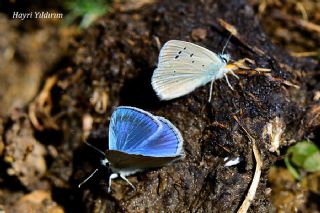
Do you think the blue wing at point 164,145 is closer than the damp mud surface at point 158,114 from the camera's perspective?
Yes

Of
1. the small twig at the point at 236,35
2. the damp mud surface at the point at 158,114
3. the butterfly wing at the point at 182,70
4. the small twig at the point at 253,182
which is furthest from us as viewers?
the small twig at the point at 236,35

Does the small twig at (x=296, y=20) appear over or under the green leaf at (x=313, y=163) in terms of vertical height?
over

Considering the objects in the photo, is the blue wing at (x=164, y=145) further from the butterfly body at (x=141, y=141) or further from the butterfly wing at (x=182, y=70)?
the butterfly wing at (x=182, y=70)

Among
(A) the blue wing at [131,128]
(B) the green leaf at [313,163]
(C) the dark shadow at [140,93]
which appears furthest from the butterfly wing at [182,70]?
(B) the green leaf at [313,163]

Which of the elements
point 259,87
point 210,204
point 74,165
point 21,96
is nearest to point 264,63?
point 259,87

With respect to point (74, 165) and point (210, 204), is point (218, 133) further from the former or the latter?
point (74, 165)

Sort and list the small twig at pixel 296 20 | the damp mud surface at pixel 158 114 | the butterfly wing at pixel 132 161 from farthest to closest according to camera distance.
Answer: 1. the small twig at pixel 296 20
2. the damp mud surface at pixel 158 114
3. the butterfly wing at pixel 132 161

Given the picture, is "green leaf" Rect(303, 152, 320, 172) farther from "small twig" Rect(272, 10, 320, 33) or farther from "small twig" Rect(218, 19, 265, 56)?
"small twig" Rect(272, 10, 320, 33)

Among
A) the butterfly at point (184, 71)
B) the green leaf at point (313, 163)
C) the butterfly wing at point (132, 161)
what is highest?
the butterfly at point (184, 71)

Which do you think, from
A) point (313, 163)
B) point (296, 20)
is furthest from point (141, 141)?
point (296, 20)
